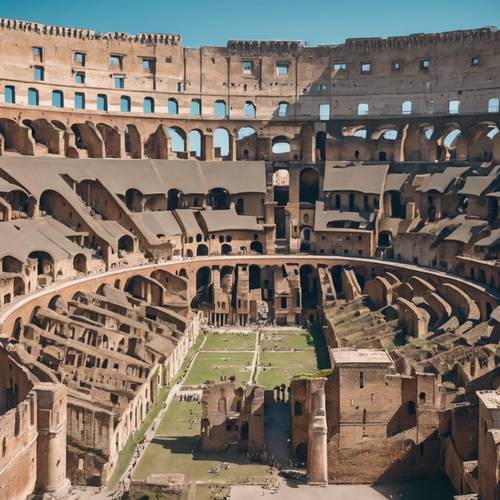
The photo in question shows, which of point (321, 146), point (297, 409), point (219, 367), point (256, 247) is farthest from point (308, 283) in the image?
point (297, 409)

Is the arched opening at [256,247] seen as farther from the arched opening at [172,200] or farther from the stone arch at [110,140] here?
the stone arch at [110,140]

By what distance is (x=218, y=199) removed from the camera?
79.9 m

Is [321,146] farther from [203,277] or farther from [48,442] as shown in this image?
[48,442]

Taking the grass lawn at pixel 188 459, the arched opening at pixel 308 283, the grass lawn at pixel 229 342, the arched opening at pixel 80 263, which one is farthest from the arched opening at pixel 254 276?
the grass lawn at pixel 188 459

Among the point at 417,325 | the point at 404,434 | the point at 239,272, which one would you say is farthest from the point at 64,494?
the point at 239,272

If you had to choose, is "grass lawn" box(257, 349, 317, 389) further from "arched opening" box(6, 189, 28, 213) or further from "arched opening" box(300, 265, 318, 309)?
"arched opening" box(6, 189, 28, 213)

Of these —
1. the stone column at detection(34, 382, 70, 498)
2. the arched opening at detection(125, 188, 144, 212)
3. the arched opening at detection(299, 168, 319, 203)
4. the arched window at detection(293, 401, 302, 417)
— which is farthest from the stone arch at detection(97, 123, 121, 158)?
the stone column at detection(34, 382, 70, 498)

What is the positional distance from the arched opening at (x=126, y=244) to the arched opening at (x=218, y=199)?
14.0 meters

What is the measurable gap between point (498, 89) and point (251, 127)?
2901cm

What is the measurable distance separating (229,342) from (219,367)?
7143 mm

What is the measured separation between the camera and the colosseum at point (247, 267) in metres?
36.2

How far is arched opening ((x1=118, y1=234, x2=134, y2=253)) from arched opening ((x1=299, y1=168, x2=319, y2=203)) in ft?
77.9

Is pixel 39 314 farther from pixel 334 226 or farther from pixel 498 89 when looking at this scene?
pixel 498 89

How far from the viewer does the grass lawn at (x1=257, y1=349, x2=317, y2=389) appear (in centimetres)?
4891
